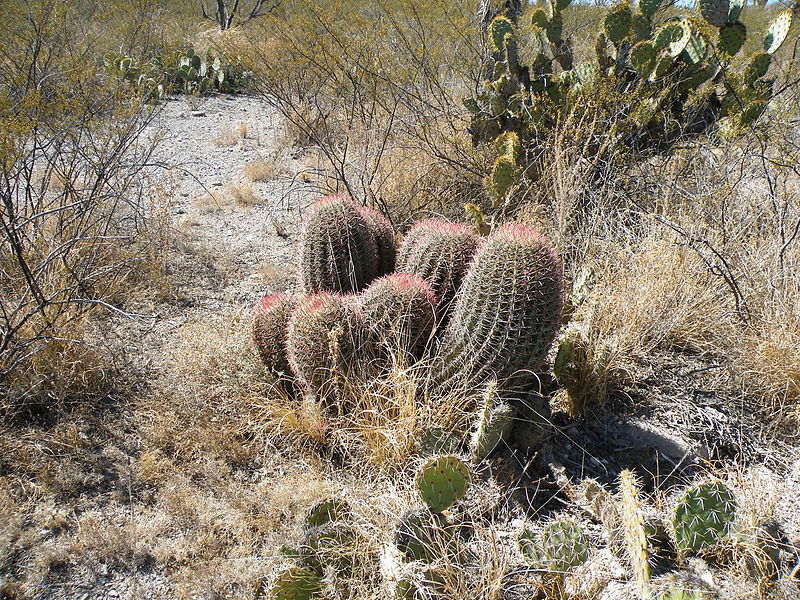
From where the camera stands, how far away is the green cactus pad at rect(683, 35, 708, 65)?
14.5ft

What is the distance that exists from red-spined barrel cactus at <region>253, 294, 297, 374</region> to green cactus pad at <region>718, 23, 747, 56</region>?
4.16 m

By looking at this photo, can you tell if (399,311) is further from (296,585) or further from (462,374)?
(296,585)

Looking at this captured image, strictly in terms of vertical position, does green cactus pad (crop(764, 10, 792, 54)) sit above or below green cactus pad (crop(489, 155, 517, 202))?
above

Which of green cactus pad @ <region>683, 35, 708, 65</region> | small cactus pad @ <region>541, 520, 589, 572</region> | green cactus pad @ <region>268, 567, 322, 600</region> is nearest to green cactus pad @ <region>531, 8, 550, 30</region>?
green cactus pad @ <region>683, 35, 708, 65</region>

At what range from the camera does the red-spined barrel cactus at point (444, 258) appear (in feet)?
9.89

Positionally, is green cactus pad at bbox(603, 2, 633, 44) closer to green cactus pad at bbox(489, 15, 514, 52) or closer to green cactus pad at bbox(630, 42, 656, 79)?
green cactus pad at bbox(630, 42, 656, 79)

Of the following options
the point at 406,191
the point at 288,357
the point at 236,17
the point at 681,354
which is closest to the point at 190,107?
the point at 406,191

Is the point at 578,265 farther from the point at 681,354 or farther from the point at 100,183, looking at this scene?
the point at 100,183

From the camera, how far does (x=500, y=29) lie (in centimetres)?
479

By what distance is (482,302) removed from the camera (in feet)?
8.32

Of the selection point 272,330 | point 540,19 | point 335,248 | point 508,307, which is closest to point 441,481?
point 508,307

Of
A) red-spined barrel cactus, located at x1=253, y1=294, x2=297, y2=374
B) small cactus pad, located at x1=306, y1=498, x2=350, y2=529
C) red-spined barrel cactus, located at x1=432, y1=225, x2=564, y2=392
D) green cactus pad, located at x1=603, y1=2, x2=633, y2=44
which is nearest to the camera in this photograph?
small cactus pad, located at x1=306, y1=498, x2=350, y2=529

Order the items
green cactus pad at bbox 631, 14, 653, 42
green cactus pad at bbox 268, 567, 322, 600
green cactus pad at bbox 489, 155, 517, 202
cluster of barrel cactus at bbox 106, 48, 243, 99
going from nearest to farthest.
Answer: green cactus pad at bbox 268, 567, 322, 600 → green cactus pad at bbox 489, 155, 517, 202 → green cactus pad at bbox 631, 14, 653, 42 → cluster of barrel cactus at bbox 106, 48, 243, 99

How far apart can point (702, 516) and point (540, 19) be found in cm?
427
